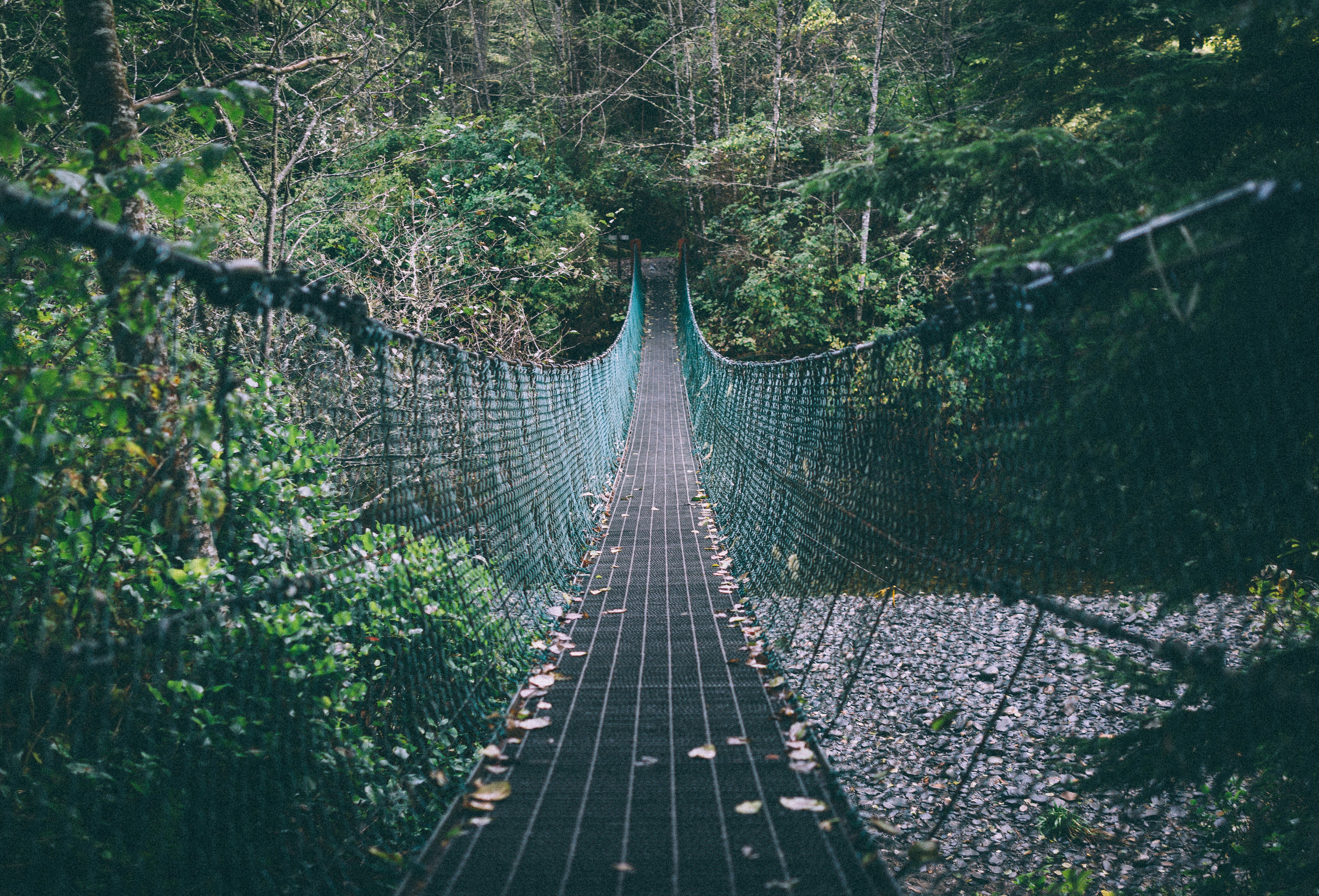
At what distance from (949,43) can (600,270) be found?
24.2 ft

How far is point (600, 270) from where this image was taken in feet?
47.6

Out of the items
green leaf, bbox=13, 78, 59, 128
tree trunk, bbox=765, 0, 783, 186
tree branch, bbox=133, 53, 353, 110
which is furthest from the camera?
tree trunk, bbox=765, 0, 783, 186

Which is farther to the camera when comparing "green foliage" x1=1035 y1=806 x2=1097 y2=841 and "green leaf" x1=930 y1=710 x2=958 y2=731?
"green foliage" x1=1035 y1=806 x2=1097 y2=841

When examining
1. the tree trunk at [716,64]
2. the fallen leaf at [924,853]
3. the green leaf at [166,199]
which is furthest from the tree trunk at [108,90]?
the tree trunk at [716,64]

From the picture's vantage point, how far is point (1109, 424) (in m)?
1.81

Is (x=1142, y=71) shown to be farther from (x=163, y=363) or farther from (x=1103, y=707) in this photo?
(x=163, y=363)

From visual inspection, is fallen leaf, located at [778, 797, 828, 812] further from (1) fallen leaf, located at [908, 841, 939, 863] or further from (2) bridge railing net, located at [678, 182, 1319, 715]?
(2) bridge railing net, located at [678, 182, 1319, 715]

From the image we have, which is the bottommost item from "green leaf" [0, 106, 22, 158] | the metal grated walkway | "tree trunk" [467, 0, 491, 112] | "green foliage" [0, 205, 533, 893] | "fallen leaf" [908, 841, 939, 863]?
the metal grated walkway

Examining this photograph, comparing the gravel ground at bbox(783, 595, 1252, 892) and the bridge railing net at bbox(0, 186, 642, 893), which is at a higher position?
the bridge railing net at bbox(0, 186, 642, 893)

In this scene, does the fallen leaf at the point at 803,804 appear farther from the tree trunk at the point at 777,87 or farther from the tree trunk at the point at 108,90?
the tree trunk at the point at 777,87

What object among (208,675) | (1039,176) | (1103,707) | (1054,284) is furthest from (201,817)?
(1103,707)

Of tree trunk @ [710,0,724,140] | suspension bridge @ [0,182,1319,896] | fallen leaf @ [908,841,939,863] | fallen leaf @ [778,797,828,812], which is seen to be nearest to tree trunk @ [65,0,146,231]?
suspension bridge @ [0,182,1319,896]

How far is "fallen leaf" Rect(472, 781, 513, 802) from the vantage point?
6.53 feet

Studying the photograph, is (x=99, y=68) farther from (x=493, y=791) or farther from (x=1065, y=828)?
(x=1065, y=828)
